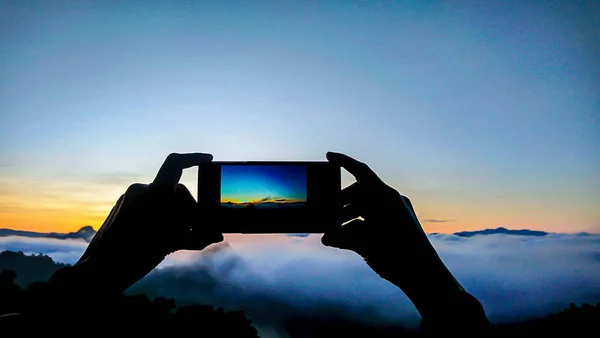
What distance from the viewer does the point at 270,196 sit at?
2.72 metres

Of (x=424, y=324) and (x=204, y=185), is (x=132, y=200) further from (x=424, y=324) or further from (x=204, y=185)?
(x=424, y=324)

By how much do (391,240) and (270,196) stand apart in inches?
38.5

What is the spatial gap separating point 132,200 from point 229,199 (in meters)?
0.87

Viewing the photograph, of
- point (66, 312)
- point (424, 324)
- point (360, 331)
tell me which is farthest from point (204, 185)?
point (360, 331)

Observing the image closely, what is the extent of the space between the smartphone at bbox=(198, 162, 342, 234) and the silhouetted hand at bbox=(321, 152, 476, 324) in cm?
15

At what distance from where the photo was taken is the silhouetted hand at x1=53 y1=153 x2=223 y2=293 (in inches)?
64.6

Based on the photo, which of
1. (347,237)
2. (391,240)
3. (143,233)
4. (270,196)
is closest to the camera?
(143,233)

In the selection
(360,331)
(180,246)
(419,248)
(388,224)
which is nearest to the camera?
(419,248)

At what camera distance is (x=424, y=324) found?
150cm

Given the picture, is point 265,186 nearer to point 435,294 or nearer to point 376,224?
point 376,224

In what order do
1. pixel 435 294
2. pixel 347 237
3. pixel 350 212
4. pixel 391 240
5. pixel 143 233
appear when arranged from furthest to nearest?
1. pixel 350 212
2. pixel 347 237
3. pixel 391 240
4. pixel 143 233
5. pixel 435 294

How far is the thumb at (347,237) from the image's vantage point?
2.22 metres

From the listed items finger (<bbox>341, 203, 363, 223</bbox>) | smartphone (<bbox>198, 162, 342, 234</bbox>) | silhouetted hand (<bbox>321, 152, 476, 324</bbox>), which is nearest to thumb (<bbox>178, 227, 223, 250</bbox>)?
smartphone (<bbox>198, 162, 342, 234</bbox>)

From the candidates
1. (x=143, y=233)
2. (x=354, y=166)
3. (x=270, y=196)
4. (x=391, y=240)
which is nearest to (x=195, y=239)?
(x=143, y=233)
